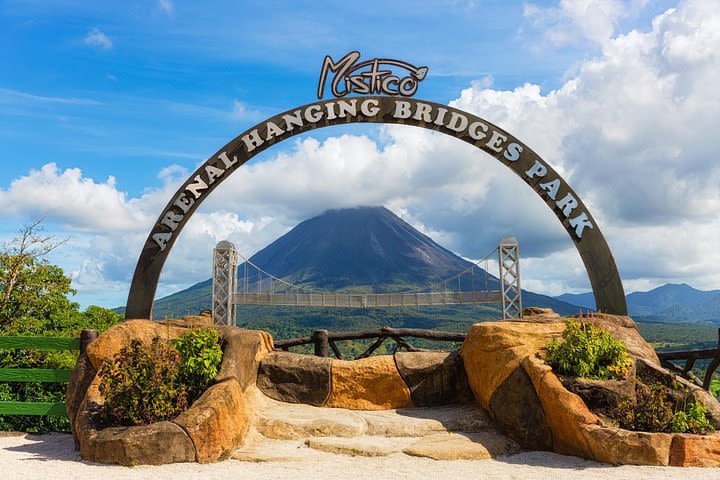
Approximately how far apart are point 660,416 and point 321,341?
23.0 ft

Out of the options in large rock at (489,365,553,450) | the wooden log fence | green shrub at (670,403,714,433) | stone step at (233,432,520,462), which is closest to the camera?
green shrub at (670,403,714,433)

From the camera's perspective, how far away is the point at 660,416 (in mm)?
8812

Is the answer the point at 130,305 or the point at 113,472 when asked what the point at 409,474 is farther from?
the point at 130,305

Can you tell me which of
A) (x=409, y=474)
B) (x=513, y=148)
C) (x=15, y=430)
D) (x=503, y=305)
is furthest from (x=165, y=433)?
(x=503, y=305)

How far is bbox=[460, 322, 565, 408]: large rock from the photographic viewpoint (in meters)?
10.1

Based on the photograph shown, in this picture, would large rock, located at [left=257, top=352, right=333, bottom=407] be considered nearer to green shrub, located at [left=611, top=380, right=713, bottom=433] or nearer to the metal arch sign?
the metal arch sign

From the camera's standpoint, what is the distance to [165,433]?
860 cm

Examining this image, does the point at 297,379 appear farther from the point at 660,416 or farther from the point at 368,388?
the point at 660,416

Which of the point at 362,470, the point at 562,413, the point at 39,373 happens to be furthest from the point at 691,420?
the point at 39,373

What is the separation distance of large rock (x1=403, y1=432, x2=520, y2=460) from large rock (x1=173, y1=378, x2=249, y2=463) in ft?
8.36

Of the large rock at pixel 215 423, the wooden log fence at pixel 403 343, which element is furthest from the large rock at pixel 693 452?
the large rock at pixel 215 423

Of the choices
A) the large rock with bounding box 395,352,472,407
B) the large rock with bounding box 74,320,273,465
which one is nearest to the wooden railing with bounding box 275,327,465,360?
the large rock with bounding box 395,352,472,407

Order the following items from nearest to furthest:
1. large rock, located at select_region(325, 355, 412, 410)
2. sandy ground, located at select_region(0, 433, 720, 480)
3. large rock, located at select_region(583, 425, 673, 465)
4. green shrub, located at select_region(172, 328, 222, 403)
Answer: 1. sandy ground, located at select_region(0, 433, 720, 480)
2. large rock, located at select_region(583, 425, 673, 465)
3. green shrub, located at select_region(172, 328, 222, 403)
4. large rock, located at select_region(325, 355, 412, 410)

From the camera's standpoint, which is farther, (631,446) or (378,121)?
(378,121)
